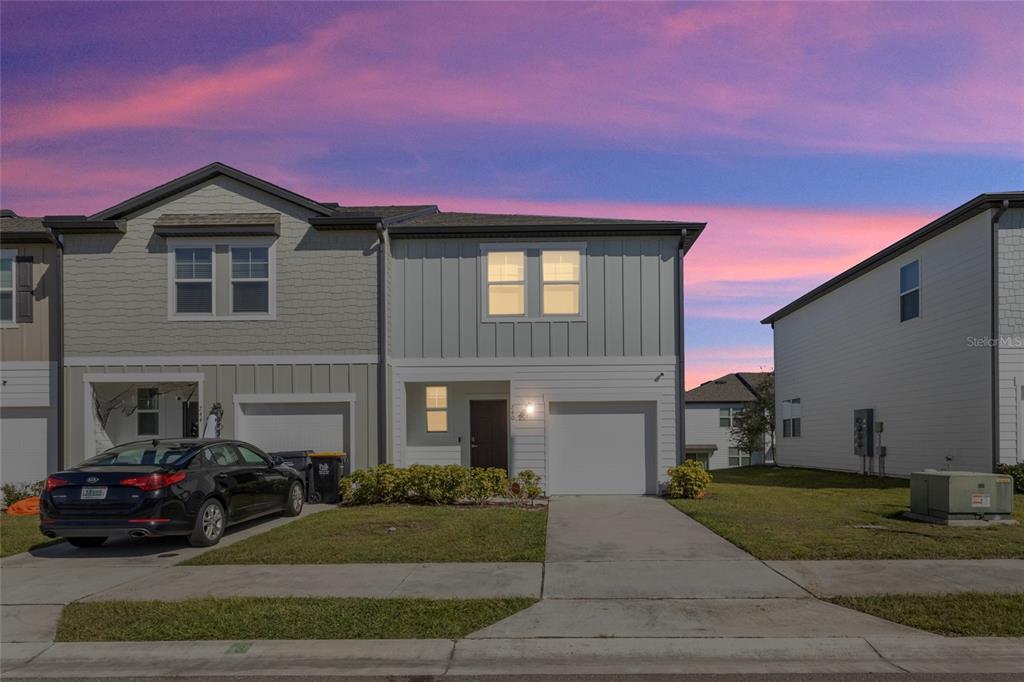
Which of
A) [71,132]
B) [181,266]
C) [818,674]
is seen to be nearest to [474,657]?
[818,674]

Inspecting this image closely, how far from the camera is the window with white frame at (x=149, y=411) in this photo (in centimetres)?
1839

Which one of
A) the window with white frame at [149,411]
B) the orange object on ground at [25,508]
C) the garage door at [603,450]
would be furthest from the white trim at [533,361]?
the orange object on ground at [25,508]

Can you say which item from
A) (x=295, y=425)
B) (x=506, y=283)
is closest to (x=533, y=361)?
(x=506, y=283)

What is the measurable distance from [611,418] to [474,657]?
11633 millimetres

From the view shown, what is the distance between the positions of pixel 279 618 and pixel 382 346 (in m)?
10.1

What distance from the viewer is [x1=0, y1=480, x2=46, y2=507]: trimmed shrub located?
16.4m

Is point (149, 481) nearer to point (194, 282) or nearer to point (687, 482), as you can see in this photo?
point (194, 282)

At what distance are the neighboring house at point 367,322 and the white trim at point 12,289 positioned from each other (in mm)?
1247

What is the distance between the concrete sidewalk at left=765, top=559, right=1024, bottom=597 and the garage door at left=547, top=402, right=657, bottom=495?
811cm

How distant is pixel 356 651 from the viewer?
247 inches

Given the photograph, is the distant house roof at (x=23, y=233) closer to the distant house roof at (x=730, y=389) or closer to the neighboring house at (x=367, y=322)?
the neighboring house at (x=367, y=322)

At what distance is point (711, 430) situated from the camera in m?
48.2

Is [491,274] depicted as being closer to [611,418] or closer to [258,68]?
[611,418]

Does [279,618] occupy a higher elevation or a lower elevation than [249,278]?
lower
